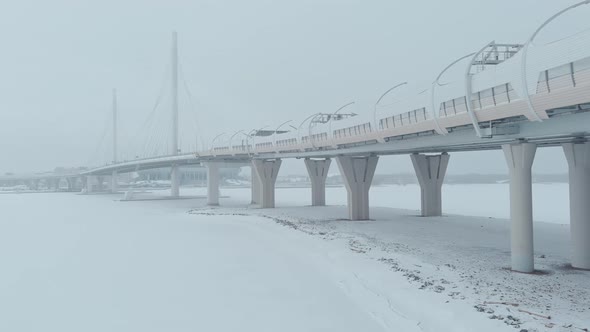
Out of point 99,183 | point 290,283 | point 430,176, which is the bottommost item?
point 290,283

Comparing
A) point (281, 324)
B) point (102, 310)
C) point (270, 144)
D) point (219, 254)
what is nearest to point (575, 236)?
point (281, 324)

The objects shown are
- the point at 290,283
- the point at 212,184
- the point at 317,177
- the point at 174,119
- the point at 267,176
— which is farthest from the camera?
the point at 174,119

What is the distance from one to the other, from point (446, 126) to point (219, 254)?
10.2 meters

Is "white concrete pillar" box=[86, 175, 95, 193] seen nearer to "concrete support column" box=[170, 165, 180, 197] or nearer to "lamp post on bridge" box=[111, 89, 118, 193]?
"lamp post on bridge" box=[111, 89, 118, 193]

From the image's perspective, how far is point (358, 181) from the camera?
35.5 metres

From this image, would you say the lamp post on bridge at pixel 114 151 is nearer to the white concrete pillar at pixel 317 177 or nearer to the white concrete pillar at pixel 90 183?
the white concrete pillar at pixel 90 183

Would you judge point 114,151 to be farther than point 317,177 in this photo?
Yes

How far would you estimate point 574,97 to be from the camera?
1173 centimetres

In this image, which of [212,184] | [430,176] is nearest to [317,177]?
[212,184]

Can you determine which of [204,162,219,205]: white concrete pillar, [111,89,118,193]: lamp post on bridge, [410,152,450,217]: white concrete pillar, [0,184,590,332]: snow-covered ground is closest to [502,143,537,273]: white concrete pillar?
[0,184,590,332]: snow-covered ground

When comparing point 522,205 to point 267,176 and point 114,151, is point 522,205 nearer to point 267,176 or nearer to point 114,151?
point 267,176

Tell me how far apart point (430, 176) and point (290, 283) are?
2682 centimetres

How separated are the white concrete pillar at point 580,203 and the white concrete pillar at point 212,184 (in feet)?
150

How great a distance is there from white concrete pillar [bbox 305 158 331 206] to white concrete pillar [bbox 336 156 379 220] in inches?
650
